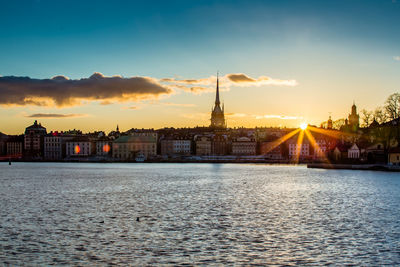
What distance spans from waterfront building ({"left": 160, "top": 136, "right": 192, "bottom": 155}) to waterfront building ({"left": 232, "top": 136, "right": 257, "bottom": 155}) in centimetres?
1540

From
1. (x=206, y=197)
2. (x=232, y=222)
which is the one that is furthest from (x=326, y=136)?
(x=232, y=222)

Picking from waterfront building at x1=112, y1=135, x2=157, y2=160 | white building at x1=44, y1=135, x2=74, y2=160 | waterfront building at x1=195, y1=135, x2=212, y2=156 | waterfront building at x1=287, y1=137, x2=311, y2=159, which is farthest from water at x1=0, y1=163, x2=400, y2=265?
white building at x1=44, y1=135, x2=74, y2=160

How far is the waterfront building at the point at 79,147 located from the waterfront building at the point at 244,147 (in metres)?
49.1

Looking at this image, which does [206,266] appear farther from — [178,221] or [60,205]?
[60,205]

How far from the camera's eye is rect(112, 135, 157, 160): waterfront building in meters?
161

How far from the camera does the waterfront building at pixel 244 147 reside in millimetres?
161625

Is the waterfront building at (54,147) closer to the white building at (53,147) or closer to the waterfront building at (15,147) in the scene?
the white building at (53,147)

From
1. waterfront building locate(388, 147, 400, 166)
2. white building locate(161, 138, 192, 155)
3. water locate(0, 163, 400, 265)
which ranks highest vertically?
white building locate(161, 138, 192, 155)

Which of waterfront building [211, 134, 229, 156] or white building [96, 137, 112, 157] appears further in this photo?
white building [96, 137, 112, 157]

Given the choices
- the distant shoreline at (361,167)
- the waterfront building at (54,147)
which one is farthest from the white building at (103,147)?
the distant shoreline at (361,167)

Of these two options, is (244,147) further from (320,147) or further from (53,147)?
(53,147)

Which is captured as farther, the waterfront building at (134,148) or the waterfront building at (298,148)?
the waterfront building at (134,148)

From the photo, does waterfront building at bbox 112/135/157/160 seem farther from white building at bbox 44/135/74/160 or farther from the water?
the water

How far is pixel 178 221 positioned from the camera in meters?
21.9
